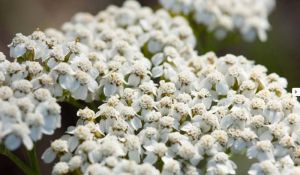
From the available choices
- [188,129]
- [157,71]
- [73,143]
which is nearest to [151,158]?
[188,129]

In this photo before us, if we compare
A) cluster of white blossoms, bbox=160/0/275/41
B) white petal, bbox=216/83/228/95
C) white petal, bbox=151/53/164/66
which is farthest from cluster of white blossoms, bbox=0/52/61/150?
cluster of white blossoms, bbox=160/0/275/41

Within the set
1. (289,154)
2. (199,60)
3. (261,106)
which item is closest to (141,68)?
(199,60)

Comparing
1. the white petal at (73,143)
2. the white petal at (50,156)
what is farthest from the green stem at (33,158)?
the white petal at (73,143)

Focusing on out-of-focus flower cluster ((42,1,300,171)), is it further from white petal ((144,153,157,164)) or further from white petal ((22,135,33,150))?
white petal ((22,135,33,150))

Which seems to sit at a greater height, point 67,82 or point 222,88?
point 222,88

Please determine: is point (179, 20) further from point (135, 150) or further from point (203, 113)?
point (135, 150)

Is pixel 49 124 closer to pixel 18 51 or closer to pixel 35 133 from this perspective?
pixel 35 133
